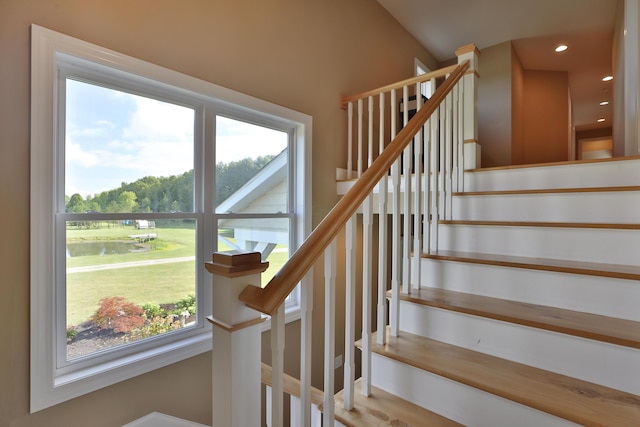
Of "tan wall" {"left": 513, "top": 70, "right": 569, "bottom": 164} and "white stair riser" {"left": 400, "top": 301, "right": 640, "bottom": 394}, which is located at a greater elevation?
"tan wall" {"left": 513, "top": 70, "right": 569, "bottom": 164}

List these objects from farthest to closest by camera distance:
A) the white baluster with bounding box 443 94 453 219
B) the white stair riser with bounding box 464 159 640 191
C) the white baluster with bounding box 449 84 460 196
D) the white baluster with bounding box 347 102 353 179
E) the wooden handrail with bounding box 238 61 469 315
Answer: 1. the white baluster with bounding box 347 102 353 179
2. the white baluster with bounding box 449 84 460 196
3. the white baluster with bounding box 443 94 453 219
4. the white stair riser with bounding box 464 159 640 191
5. the wooden handrail with bounding box 238 61 469 315

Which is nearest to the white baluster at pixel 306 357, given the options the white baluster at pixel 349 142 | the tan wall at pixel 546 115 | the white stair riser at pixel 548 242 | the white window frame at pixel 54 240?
the white window frame at pixel 54 240

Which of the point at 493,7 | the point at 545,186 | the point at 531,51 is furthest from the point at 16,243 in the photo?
the point at 531,51

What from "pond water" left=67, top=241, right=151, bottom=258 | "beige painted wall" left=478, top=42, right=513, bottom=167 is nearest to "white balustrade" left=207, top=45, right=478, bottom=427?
"pond water" left=67, top=241, right=151, bottom=258

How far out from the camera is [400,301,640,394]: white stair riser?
1000mm

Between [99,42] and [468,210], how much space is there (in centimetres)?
221

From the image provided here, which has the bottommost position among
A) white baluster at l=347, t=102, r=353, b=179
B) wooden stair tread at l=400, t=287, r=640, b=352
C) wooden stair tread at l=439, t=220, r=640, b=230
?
wooden stair tread at l=400, t=287, r=640, b=352

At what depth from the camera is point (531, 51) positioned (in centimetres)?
427

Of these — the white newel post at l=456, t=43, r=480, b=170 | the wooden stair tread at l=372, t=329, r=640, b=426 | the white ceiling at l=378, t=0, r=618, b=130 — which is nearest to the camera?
the wooden stair tread at l=372, t=329, r=640, b=426

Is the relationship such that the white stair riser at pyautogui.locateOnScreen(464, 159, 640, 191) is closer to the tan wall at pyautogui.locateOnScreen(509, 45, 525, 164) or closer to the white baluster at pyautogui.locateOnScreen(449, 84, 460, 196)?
the white baluster at pyautogui.locateOnScreen(449, 84, 460, 196)

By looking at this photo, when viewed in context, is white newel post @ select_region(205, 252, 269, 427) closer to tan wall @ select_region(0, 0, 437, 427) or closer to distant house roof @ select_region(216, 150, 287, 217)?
tan wall @ select_region(0, 0, 437, 427)

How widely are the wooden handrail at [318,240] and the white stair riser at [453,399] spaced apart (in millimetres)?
688

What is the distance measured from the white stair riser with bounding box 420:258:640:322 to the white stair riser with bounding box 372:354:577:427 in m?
0.52

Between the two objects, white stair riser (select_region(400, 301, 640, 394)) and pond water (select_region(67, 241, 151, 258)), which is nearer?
white stair riser (select_region(400, 301, 640, 394))
